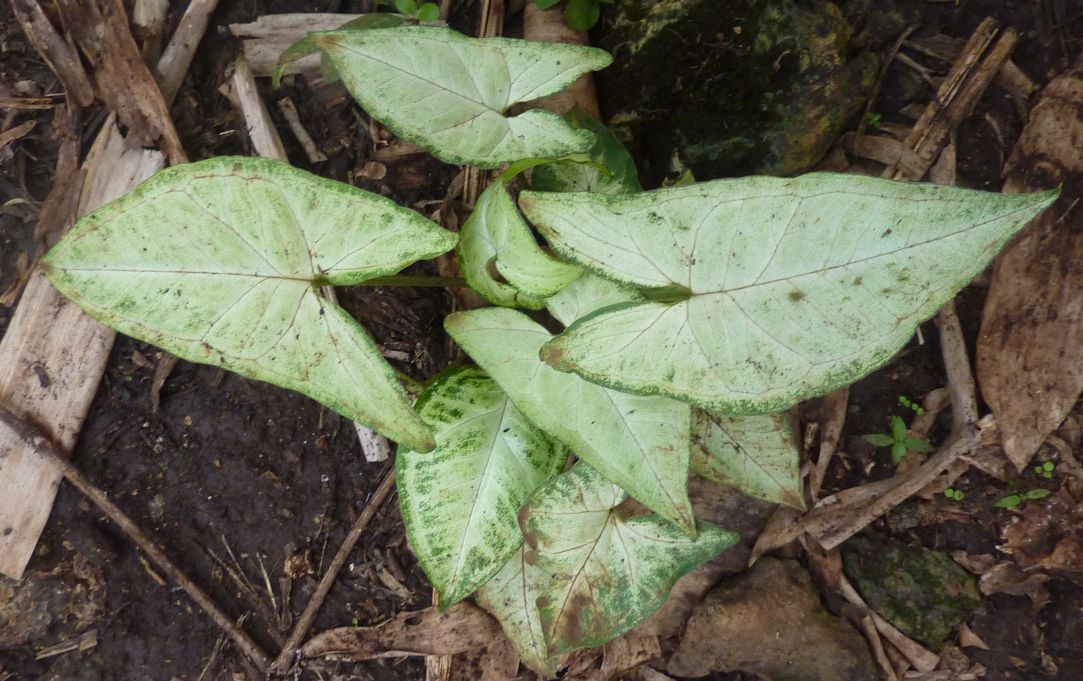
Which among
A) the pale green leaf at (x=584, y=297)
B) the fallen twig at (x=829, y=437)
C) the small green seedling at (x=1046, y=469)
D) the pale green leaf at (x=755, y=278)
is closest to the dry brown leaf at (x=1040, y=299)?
the small green seedling at (x=1046, y=469)

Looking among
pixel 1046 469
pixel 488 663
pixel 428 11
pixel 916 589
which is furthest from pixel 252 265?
pixel 1046 469

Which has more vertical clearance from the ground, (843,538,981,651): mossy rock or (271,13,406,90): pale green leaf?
(271,13,406,90): pale green leaf

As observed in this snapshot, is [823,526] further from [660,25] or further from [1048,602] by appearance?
[660,25]

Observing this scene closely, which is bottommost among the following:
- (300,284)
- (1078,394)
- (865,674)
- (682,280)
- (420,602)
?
(420,602)

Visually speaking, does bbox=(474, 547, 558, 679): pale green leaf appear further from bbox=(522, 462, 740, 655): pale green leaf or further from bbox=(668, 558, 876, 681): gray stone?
bbox=(668, 558, 876, 681): gray stone

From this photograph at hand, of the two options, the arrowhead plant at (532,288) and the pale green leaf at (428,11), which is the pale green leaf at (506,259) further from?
the pale green leaf at (428,11)

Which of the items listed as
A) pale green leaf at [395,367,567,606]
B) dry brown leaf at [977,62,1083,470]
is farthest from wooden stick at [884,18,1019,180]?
pale green leaf at [395,367,567,606]

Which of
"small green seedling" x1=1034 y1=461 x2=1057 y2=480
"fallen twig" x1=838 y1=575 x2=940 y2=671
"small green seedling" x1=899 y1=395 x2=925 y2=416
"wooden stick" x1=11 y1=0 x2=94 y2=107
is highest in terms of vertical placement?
"wooden stick" x1=11 y1=0 x2=94 y2=107

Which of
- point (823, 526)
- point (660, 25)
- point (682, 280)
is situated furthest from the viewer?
point (823, 526)

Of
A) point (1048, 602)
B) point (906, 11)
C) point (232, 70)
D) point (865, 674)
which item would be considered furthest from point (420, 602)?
point (906, 11)
